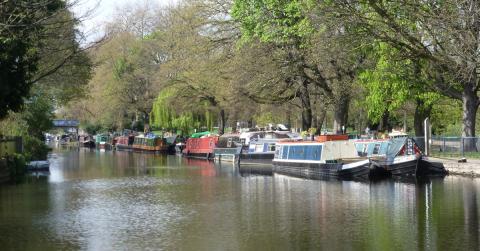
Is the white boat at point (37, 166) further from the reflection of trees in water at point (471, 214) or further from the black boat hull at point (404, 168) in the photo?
the reflection of trees in water at point (471, 214)

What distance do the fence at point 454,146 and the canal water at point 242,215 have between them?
3.85 meters

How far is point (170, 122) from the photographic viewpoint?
78562mm

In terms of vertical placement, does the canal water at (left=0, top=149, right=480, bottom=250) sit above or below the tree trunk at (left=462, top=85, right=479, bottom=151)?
below

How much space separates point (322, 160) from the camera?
37719mm

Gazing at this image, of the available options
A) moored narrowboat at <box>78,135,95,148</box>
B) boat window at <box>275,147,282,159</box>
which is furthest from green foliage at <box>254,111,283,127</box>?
moored narrowboat at <box>78,135,95,148</box>

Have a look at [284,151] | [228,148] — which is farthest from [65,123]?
[284,151]

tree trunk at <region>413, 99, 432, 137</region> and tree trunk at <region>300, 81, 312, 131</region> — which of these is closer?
tree trunk at <region>300, 81, 312, 131</region>

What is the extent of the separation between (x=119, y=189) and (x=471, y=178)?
1635 cm

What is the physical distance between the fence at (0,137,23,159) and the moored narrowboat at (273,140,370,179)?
613 inches

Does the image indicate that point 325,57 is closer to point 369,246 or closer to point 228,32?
point 228,32

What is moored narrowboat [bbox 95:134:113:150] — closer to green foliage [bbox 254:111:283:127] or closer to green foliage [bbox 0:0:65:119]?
green foliage [bbox 254:111:283:127]

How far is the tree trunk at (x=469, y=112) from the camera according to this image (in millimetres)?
36812

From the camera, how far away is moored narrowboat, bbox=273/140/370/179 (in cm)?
3509

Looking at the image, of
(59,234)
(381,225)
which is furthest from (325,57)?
(59,234)
